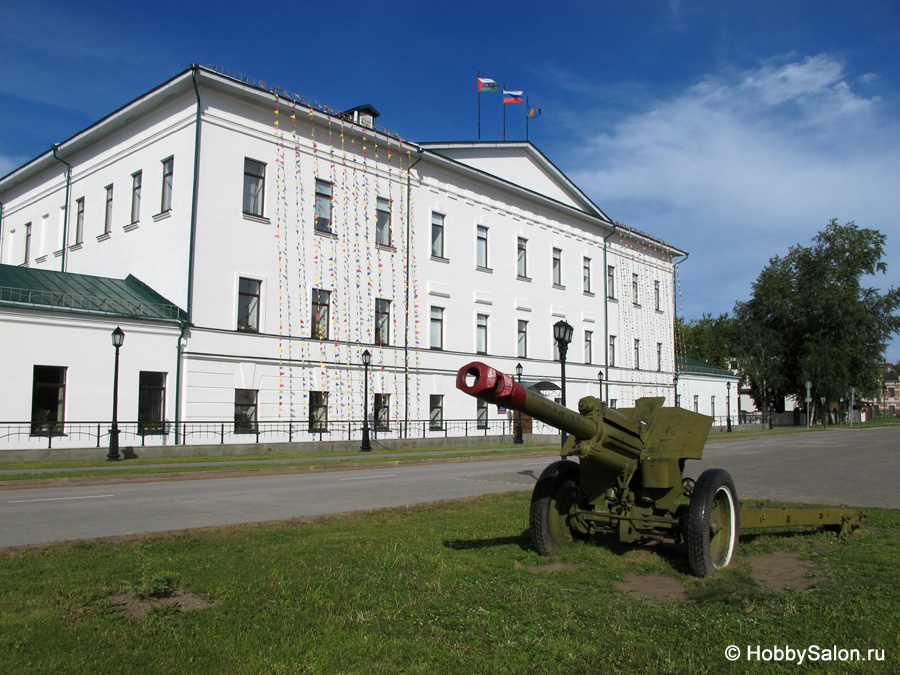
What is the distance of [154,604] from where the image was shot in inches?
205

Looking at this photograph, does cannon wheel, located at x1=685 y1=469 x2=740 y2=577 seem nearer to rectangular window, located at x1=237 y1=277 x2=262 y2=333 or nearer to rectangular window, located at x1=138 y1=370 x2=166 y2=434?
rectangular window, located at x1=138 y1=370 x2=166 y2=434

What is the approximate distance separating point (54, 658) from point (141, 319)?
21.9 m

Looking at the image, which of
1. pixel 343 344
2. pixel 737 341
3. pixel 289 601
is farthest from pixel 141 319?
pixel 737 341

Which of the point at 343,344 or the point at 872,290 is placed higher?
the point at 872,290

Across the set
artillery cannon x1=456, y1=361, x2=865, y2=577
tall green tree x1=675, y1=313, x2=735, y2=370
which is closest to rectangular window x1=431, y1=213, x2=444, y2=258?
artillery cannon x1=456, y1=361, x2=865, y2=577

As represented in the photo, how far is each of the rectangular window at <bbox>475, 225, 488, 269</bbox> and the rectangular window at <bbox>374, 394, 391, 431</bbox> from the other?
1014cm

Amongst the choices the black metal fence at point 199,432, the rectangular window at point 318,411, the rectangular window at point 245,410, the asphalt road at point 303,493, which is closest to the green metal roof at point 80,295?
the rectangular window at point 245,410

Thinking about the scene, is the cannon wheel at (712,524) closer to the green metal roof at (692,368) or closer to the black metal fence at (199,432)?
the black metal fence at (199,432)

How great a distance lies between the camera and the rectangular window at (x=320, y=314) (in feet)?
97.7

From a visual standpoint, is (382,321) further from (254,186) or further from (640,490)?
(640,490)

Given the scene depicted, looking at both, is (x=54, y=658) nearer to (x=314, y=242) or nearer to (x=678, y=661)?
(x=678, y=661)

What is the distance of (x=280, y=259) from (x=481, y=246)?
13.4 m

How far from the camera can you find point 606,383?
154ft

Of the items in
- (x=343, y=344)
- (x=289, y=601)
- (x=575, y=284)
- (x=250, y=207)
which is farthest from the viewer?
(x=575, y=284)
